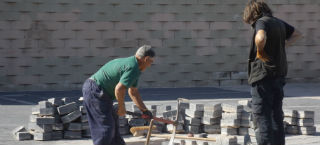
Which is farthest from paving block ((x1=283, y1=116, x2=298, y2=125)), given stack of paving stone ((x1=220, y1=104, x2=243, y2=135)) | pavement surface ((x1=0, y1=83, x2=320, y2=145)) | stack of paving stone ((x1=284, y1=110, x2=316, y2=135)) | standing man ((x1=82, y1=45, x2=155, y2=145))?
standing man ((x1=82, y1=45, x2=155, y2=145))

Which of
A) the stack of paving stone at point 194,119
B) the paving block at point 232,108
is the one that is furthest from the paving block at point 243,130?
the stack of paving stone at point 194,119

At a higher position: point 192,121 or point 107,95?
point 107,95

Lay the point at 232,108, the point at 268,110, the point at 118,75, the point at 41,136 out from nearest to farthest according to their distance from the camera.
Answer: the point at 268,110
the point at 118,75
the point at 41,136
the point at 232,108

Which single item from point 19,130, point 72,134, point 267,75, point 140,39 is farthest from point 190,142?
point 140,39

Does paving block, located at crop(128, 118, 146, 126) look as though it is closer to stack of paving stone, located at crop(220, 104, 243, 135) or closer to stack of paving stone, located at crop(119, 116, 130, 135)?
stack of paving stone, located at crop(119, 116, 130, 135)

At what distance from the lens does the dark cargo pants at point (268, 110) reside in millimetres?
7215

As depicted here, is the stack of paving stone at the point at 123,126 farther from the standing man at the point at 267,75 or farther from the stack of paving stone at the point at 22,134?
the standing man at the point at 267,75

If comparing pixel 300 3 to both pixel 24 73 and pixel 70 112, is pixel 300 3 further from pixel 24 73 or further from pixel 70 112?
pixel 70 112

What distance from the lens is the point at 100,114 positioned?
7.40 m

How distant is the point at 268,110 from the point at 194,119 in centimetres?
326

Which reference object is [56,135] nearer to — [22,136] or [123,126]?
[22,136]

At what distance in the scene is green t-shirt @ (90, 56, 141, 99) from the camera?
716 cm

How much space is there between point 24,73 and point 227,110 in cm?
721

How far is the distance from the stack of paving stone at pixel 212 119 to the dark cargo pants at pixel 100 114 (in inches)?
124
